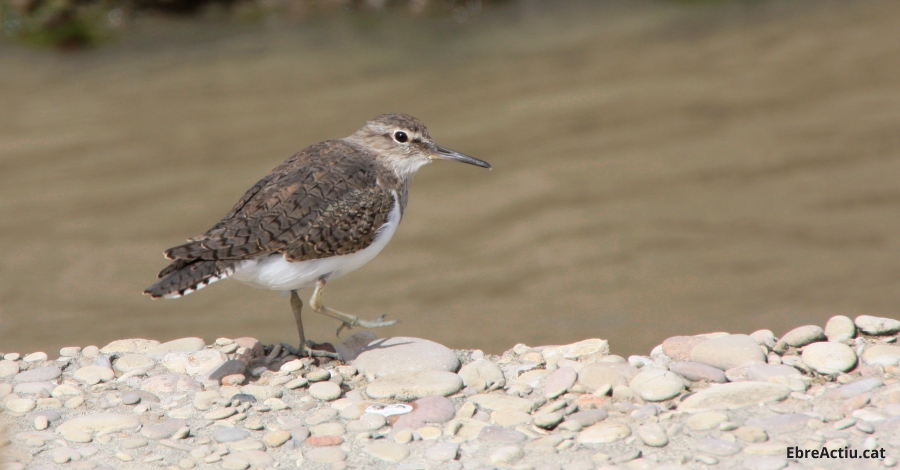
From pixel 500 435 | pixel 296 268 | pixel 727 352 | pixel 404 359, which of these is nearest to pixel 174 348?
pixel 296 268

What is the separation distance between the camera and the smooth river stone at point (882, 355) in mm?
5683

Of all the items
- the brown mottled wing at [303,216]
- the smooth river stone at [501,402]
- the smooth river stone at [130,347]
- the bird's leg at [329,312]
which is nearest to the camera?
the smooth river stone at [501,402]

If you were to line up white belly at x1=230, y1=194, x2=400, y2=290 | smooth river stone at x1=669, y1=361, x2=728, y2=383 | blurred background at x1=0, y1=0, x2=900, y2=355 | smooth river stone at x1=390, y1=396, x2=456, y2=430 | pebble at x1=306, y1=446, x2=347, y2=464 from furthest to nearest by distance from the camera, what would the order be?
1. blurred background at x1=0, y1=0, x2=900, y2=355
2. white belly at x1=230, y1=194, x2=400, y2=290
3. smooth river stone at x1=669, y1=361, x2=728, y2=383
4. smooth river stone at x1=390, y1=396, x2=456, y2=430
5. pebble at x1=306, y1=446, x2=347, y2=464

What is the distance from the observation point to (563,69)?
16.8 metres

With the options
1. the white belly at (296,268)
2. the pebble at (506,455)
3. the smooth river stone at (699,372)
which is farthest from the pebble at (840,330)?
the white belly at (296,268)

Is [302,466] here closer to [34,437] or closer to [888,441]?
[34,437]

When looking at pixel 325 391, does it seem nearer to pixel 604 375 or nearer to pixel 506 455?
pixel 506 455

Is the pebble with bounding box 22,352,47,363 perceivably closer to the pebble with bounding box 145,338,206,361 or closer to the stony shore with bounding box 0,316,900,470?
the stony shore with bounding box 0,316,900,470

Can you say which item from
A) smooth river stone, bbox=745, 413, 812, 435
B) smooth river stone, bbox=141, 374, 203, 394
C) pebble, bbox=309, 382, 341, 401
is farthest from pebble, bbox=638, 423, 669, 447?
smooth river stone, bbox=141, 374, 203, 394

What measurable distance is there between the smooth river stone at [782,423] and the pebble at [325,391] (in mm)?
2522

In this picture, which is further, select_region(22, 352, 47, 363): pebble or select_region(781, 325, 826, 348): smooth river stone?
select_region(22, 352, 47, 363): pebble

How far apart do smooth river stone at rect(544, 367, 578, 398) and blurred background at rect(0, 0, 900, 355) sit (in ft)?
12.6

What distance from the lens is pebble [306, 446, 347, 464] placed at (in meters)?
5.02

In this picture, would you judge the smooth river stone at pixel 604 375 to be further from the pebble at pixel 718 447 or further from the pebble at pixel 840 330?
the pebble at pixel 840 330
